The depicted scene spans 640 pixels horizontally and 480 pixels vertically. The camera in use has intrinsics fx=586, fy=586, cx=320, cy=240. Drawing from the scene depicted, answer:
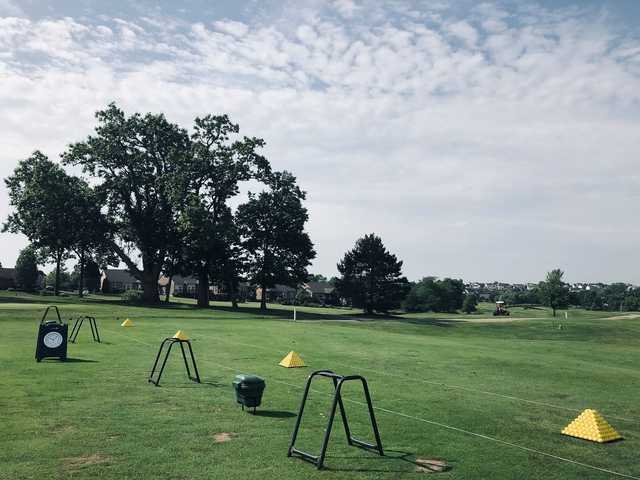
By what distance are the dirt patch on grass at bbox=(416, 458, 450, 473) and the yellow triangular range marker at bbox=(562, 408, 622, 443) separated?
3.96 metres

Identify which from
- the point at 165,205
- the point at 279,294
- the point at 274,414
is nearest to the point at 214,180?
the point at 165,205

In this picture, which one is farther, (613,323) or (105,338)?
(613,323)

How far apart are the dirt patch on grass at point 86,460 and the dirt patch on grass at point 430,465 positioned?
17.2 ft

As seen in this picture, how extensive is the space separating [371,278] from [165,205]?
115 feet

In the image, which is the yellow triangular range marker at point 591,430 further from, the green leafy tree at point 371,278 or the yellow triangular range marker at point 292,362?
the green leafy tree at point 371,278

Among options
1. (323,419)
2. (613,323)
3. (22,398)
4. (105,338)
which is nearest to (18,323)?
(105,338)

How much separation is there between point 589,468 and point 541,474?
1.13m

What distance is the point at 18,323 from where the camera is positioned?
39.2 meters

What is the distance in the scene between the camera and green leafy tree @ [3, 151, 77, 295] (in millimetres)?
67250

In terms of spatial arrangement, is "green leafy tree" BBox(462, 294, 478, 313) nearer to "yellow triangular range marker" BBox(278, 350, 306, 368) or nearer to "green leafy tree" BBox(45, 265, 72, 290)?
"green leafy tree" BBox(45, 265, 72, 290)

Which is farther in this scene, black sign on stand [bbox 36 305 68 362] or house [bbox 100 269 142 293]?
house [bbox 100 269 142 293]

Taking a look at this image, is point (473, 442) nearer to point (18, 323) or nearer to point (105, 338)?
point (105, 338)

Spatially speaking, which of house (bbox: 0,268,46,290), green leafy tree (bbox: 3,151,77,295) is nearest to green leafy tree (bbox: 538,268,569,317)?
green leafy tree (bbox: 3,151,77,295)

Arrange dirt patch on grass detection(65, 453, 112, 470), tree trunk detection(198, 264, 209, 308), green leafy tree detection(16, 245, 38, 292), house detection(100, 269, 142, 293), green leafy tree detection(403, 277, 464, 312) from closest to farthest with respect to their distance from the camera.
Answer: dirt patch on grass detection(65, 453, 112, 470) → tree trunk detection(198, 264, 209, 308) → green leafy tree detection(16, 245, 38, 292) → green leafy tree detection(403, 277, 464, 312) → house detection(100, 269, 142, 293)
